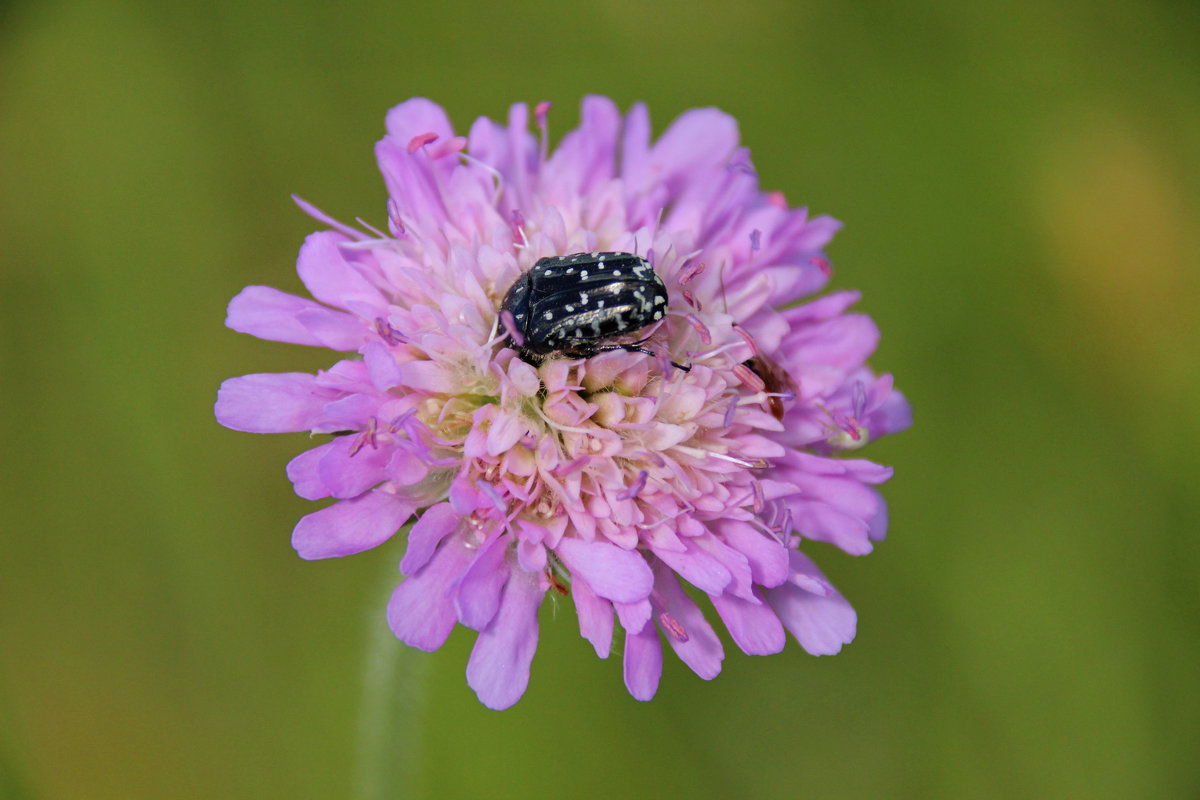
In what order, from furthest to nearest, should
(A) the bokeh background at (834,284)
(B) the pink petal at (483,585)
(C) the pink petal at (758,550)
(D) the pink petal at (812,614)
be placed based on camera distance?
(A) the bokeh background at (834,284), (D) the pink petal at (812,614), (C) the pink petal at (758,550), (B) the pink petal at (483,585)

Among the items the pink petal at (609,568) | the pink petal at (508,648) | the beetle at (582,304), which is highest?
the beetle at (582,304)

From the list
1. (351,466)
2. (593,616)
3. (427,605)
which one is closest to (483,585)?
(427,605)

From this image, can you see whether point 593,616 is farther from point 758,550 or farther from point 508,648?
point 758,550

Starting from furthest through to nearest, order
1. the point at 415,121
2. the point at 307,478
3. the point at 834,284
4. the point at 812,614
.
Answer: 1. the point at 834,284
2. the point at 415,121
3. the point at 812,614
4. the point at 307,478

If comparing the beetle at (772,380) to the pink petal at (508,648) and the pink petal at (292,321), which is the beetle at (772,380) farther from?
the pink petal at (292,321)

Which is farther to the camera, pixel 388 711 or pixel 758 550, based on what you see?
pixel 388 711

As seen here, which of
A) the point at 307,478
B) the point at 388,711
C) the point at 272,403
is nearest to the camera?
the point at 307,478

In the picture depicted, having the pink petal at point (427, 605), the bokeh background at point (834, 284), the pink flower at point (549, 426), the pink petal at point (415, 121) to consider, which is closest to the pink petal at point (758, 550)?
the pink flower at point (549, 426)
